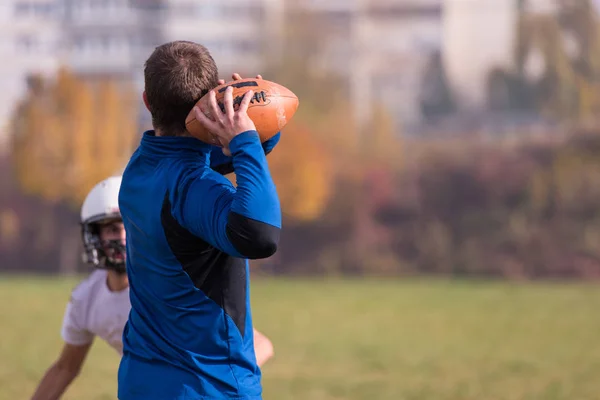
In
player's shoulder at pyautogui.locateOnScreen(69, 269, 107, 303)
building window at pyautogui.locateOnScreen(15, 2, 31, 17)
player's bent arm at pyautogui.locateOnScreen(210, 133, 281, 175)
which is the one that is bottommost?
player's shoulder at pyautogui.locateOnScreen(69, 269, 107, 303)

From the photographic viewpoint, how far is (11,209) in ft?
102

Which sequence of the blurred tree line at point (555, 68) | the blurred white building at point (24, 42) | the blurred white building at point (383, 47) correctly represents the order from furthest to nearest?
1. the blurred white building at point (24, 42)
2. the blurred white building at point (383, 47)
3. the blurred tree line at point (555, 68)

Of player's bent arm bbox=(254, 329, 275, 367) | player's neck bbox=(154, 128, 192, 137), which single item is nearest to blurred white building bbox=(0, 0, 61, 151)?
player's bent arm bbox=(254, 329, 275, 367)

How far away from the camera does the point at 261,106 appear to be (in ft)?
9.50

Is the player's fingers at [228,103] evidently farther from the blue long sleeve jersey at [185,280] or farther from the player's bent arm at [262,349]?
the player's bent arm at [262,349]

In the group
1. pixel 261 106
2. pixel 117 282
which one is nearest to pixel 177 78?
pixel 261 106

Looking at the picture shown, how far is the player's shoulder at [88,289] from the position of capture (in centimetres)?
456

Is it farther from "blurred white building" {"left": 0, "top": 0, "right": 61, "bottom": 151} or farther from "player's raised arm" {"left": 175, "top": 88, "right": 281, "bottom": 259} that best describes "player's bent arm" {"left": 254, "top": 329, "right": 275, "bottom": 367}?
"blurred white building" {"left": 0, "top": 0, "right": 61, "bottom": 151}

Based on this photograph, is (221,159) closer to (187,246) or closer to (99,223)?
(187,246)

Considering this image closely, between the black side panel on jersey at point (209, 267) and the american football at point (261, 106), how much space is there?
0.22 metres

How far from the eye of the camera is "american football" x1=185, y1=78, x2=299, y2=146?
9.18 ft

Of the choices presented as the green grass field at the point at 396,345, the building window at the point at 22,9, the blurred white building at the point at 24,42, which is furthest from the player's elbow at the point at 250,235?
the building window at the point at 22,9

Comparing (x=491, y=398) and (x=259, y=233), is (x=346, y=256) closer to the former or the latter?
(x=491, y=398)

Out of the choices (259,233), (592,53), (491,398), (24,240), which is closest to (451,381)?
(491,398)
